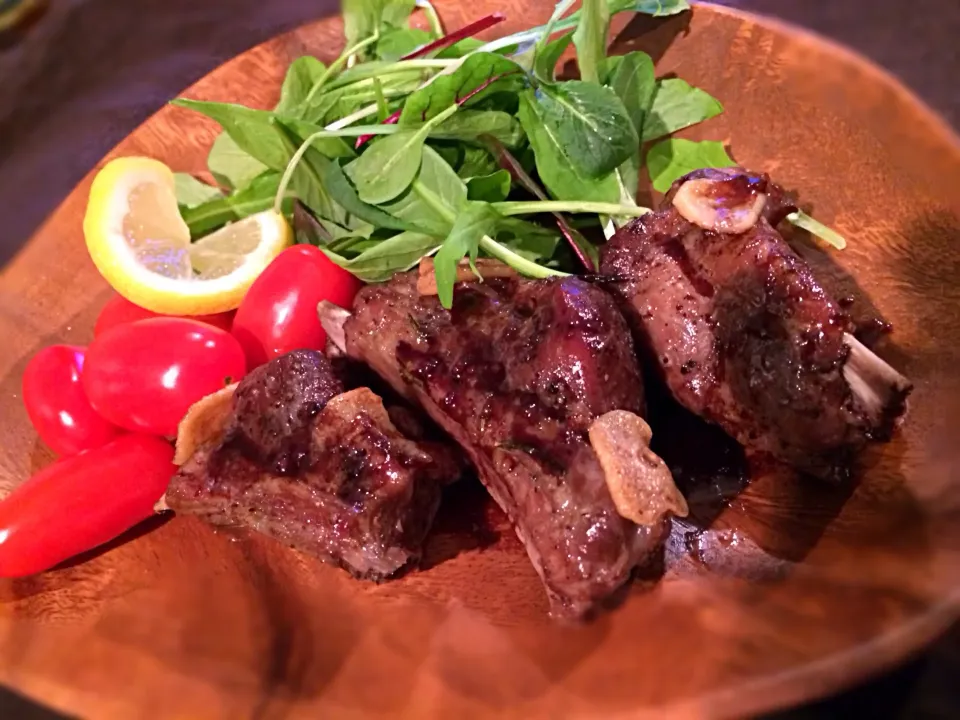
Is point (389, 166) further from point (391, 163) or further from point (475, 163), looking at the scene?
point (475, 163)

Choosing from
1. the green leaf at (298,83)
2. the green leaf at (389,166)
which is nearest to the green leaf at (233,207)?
the green leaf at (298,83)

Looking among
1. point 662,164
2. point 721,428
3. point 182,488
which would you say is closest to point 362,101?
point 662,164

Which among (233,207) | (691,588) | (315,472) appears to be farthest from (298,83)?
(691,588)

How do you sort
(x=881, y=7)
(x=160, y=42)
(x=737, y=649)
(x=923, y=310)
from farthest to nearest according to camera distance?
1. (x=160, y=42)
2. (x=881, y=7)
3. (x=923, y=310)
4. (x=737, y=649)

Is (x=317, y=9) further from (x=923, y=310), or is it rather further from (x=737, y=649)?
(x=737, y=649)

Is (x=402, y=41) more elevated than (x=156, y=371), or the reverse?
(x=402, y=41)
